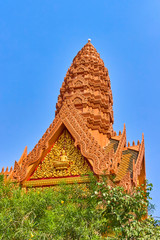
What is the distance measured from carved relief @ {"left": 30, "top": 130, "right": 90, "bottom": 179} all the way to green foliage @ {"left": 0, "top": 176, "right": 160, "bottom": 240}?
6.20ft

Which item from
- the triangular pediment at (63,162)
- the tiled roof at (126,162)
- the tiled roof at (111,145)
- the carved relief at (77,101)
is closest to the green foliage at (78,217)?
the triangular pediment at (63,162)

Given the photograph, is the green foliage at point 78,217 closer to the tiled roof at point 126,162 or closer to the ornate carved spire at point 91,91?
the tiled roof at point 126,162

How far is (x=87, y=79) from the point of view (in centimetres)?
1572

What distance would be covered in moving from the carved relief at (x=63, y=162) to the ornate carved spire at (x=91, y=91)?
195 cm

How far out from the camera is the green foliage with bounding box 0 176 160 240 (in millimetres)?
6945

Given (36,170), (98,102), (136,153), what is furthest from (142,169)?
(36,170)

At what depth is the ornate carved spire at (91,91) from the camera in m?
14.1

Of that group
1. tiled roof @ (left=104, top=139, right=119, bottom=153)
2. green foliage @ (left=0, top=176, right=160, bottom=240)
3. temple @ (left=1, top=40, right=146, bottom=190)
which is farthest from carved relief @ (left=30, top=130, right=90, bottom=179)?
tiled roof @ (left=104, top=139, right=119, bottom=153)

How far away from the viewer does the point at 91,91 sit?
49.9ft

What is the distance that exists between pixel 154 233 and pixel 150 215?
2.73 feet

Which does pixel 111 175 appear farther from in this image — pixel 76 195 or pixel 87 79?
pixel 87 79

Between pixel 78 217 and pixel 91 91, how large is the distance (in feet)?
27.7

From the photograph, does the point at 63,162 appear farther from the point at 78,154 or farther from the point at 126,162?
the point at 126,162

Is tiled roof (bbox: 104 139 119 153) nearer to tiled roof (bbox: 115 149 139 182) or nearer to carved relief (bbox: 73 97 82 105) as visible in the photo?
tiled roof (bbox: 115 149 139 182)
